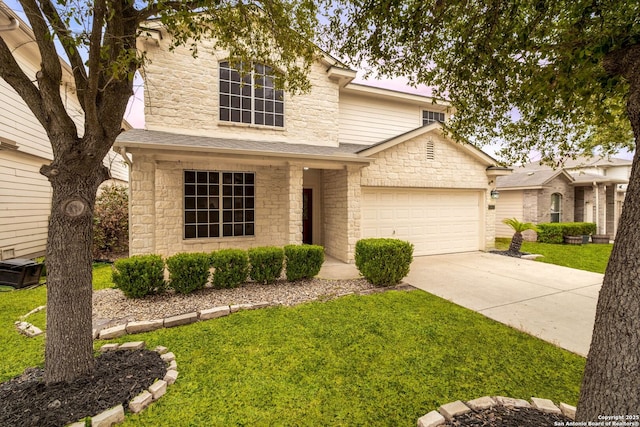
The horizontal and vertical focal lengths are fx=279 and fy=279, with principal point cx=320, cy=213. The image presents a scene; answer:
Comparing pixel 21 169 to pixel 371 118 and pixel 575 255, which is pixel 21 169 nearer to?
pixel 371 118

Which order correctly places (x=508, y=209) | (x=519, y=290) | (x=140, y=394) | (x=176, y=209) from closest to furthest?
(x=140, y=394) < (x=519, y=290) < (x=176, y=209) < (x=508, y=209)

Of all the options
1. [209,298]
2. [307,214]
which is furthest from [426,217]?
[209,298]

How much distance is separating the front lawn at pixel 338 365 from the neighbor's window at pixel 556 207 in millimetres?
16130

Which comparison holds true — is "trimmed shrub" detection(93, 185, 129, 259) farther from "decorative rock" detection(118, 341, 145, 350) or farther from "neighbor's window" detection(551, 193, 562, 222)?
"neighbor's window" detection(551, 193, 562, 222)

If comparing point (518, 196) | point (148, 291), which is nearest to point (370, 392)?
point (148, 291)

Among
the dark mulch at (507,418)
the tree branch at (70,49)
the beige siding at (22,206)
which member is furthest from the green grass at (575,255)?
the beige siding at (22,206)

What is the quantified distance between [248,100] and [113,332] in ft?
25.6

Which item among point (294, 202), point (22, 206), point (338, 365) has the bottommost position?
point (338, 365)

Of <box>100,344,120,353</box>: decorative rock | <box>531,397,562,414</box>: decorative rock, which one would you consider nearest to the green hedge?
<box>531,397,562,414</box>: decorative rock

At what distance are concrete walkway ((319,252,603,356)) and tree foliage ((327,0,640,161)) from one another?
2.94 meters

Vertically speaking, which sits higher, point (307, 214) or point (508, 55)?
point (508, 55)

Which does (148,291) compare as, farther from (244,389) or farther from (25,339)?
(244,389)

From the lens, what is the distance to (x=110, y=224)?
10539 mm

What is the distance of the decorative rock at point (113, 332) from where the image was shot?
418 cm
